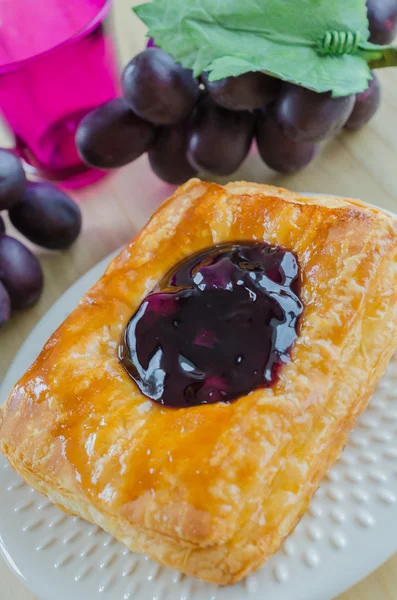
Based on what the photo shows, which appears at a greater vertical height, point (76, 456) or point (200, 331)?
point (200, 331)

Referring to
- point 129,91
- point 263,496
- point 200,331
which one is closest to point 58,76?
point 129,91

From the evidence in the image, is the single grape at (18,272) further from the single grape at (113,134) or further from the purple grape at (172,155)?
the purple grape at (172,155)

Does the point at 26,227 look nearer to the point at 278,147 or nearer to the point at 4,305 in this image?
the point at 4,305

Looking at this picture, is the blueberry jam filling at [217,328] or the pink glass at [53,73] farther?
the pink glass at [53,73]

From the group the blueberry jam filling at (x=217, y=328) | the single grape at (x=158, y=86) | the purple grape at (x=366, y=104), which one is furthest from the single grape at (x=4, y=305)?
the purple grape at (x=366, y=104)

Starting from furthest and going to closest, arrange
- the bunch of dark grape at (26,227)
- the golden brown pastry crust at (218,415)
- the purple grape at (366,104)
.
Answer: the purple grape at (366,104), the bunch of dark grape at (26,227), the golden brown pastry crust at (218,415)

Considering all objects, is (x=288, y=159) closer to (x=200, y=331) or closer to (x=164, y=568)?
(x=200, y=331)
